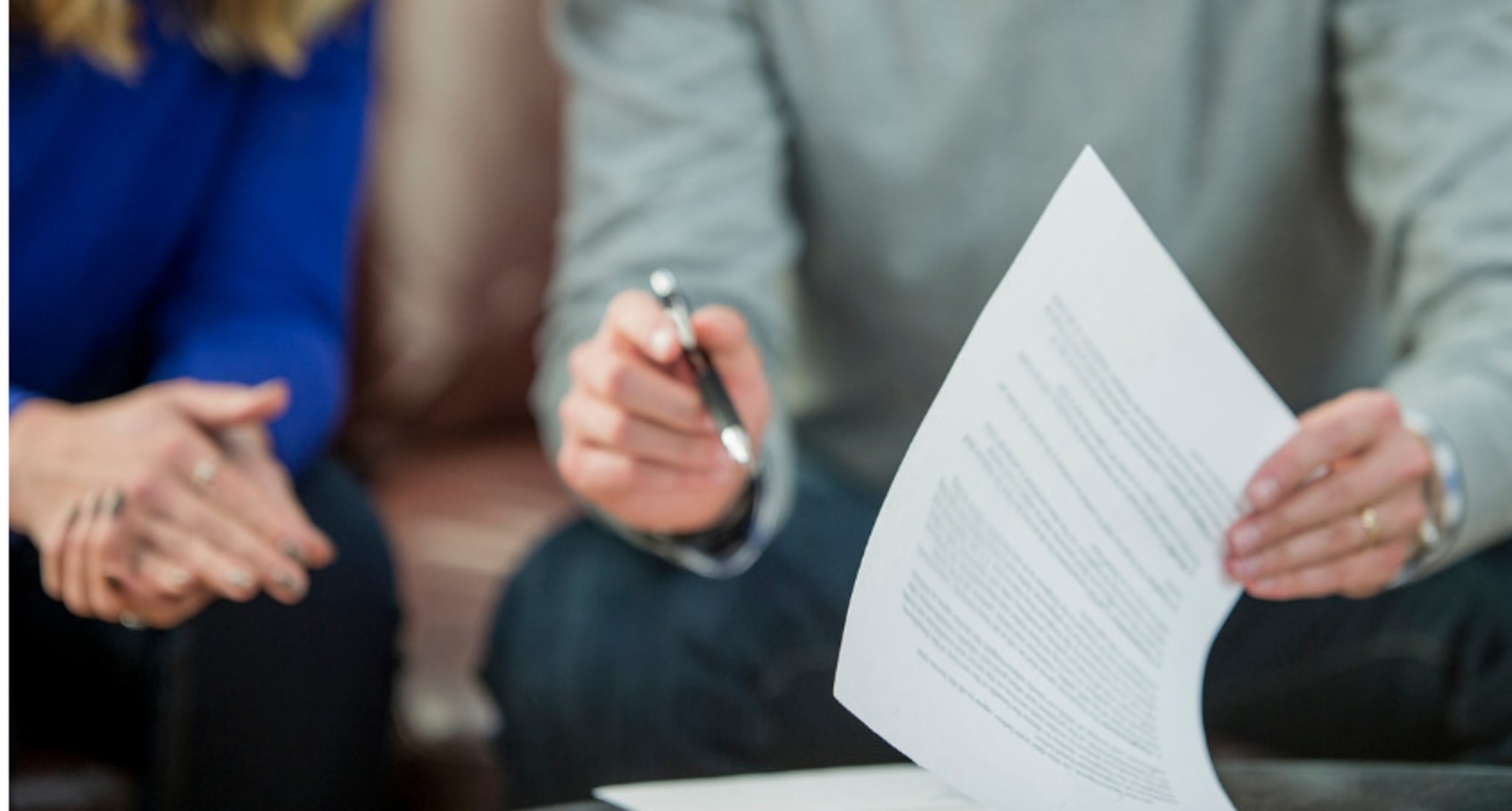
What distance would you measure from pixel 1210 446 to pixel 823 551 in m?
0.34

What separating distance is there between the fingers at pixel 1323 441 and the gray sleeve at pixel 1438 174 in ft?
0.27

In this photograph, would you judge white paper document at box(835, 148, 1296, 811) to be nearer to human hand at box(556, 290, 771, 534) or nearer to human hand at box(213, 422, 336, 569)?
human hand at box(556, 290, 771, 534)

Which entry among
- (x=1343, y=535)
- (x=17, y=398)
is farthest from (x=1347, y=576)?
(x=17, y=398)

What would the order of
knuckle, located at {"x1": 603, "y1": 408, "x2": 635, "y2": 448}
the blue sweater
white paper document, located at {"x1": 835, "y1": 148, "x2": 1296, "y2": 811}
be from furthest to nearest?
the blue sweater < knuckle, located at {"x1": 603, "y1": 408, "x2": 635, "y2": 448} < white paper document, located at {"x1": 835, "y1": 148, "x2": 1296, "y2": 811}

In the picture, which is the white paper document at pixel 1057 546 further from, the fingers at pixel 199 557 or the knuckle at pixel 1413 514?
the fingers at pixel 199 557

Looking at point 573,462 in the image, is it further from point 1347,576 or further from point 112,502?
point 1347,576

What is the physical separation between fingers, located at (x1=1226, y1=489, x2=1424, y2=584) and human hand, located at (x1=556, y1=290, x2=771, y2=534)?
212 millimetres

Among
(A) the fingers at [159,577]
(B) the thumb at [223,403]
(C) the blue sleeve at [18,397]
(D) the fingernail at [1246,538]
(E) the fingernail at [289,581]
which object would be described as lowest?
(A) the fingers at [159,577]

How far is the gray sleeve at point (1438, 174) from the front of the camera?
68cm

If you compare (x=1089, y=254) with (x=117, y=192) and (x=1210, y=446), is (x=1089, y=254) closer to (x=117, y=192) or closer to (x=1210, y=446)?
(x=1210, y=446)

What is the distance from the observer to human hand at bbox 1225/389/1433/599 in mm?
516

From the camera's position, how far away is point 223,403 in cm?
67

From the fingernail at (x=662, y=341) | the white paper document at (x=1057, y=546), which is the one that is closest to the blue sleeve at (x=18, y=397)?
the fingernail at (x=662, y=341)

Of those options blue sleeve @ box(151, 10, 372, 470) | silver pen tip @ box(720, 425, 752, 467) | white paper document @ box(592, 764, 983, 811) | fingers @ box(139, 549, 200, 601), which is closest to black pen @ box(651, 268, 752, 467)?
silver pen tip @ box(720, 425, 752, 467)
